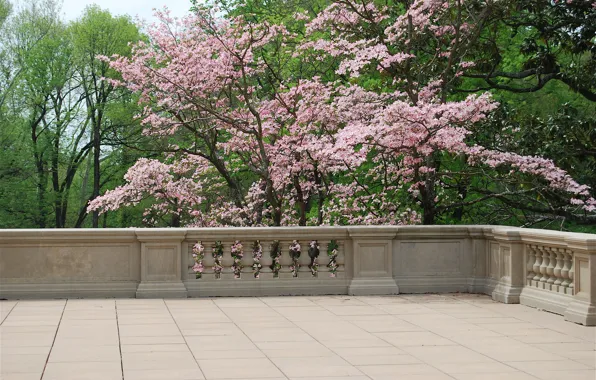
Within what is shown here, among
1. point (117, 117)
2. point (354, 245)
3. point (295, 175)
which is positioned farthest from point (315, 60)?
point (117, 117)

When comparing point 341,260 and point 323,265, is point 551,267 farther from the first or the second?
point 323,265

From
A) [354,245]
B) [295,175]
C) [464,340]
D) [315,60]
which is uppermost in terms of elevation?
[315,60]

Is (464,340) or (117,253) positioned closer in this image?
(464,340)

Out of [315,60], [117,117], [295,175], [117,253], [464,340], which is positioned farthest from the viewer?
[117,117]

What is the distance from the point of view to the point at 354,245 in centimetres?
1359

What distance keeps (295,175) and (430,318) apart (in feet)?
27.4

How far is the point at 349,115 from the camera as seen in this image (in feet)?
59.8

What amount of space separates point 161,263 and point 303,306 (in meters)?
2.43

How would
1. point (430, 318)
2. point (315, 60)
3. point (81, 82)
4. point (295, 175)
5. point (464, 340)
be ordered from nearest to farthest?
point (464, 340) < point (430, 318) < point (295, 175) < point (315, 60) < point (81, 82)

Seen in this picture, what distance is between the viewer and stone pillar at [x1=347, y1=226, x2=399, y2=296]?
13484 millimetres

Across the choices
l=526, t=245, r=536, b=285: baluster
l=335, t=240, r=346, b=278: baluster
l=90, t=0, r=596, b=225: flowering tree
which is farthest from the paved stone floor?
l=90, t=0, r=596, b=225: flowering tree

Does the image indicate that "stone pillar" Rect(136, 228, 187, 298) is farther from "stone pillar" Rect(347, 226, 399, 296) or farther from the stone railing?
"stone pillar" Rect(347, 226, 399, 296)

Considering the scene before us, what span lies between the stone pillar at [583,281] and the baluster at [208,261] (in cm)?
539

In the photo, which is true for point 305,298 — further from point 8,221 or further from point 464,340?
point 8,221
